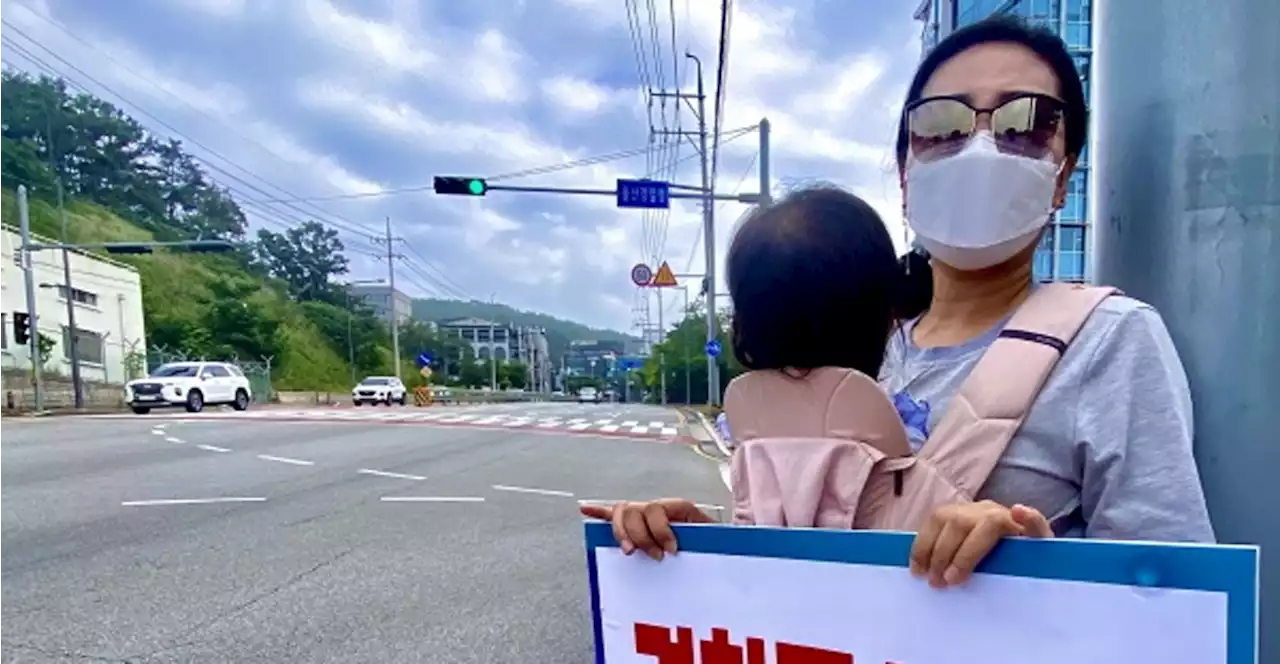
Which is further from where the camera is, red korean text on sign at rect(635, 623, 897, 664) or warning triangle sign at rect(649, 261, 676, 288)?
warning triangle sign at rect(649, 261, 676, 288)

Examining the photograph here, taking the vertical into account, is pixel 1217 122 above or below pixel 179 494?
above

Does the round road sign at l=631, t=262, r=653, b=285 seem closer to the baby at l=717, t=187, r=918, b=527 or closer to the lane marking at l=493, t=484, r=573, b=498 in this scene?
the lane marking at l=493, t=484, r=573, b=498

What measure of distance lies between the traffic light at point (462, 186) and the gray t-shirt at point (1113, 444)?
12235 millimetres

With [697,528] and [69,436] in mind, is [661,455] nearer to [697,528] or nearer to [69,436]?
[69,436]

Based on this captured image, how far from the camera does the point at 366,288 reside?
77.6 meters

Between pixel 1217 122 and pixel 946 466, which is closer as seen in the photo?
pixel 946 466

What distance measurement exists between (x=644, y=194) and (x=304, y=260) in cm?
6435

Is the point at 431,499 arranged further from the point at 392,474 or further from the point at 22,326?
the point at 22,326

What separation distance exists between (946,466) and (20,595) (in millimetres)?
5421

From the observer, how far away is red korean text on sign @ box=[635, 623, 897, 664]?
0.96 metres

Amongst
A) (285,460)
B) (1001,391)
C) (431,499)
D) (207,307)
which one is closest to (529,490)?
(431,499)

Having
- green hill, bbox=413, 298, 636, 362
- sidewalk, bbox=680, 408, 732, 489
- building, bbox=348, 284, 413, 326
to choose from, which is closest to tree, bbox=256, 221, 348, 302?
building, bbox=348, 284, 413, 326

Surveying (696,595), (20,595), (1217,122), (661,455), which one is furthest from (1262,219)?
(661,455)

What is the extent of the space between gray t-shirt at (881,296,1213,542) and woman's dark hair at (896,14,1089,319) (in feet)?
0.88
